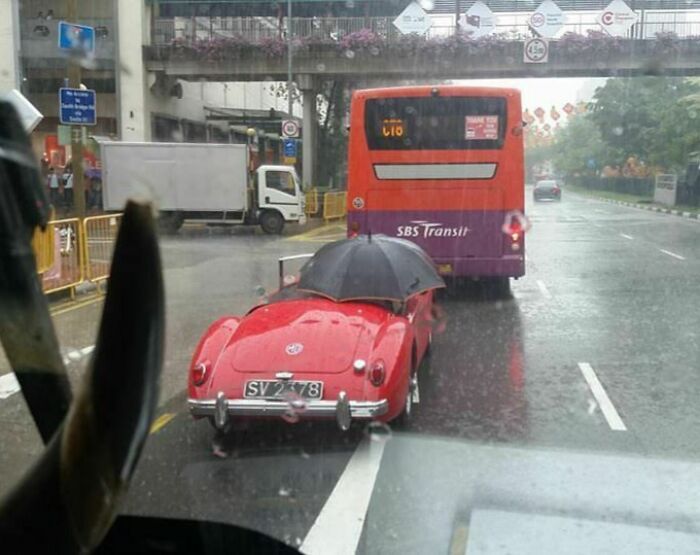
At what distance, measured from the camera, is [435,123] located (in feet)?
40.3

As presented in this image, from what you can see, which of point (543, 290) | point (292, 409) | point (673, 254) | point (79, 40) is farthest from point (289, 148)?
point (79, 40)

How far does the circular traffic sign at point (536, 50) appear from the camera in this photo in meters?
26.1

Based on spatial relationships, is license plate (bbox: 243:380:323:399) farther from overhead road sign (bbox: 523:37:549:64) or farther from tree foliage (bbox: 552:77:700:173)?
tree foliage (bbox: 552:77:700:173)

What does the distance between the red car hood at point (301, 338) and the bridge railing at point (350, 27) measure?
69.5 feet

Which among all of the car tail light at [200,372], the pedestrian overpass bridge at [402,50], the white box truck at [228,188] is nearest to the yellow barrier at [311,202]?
the pedestrian overpass bridge at [402,50]

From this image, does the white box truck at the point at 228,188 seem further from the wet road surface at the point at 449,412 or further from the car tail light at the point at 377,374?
the car tail light at the point at 377,374

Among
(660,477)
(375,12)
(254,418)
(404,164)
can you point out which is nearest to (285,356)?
(254,418)

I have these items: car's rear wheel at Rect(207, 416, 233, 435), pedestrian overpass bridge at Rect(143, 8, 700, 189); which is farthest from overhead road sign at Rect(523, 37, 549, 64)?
car's rear wheel at Rect(207, 416, 233, 435)

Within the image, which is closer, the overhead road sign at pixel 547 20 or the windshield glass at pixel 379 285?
the windshield glass at pixel 379 285

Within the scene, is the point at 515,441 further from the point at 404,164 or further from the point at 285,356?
the point at 404,164

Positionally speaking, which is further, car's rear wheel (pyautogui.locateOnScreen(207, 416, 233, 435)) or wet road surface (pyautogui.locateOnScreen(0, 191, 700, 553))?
car's rear wheel (pyautogui.locateOnScreen(207, 416, 233, 435))

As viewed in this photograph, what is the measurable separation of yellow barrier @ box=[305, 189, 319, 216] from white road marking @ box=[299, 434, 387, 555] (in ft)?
79.1

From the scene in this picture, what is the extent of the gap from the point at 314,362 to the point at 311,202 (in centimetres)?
2396

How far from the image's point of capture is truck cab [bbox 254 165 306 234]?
24375 mm
